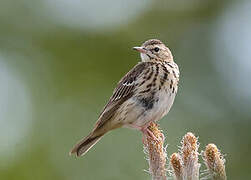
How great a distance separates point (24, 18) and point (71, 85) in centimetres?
248

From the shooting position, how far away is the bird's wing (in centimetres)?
841

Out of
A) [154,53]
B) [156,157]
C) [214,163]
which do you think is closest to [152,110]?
[154,53]

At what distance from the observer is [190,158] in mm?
5336

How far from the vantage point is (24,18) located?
51.4ft

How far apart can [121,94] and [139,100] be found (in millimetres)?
378

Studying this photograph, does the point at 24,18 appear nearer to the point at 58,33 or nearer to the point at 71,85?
the point at 58,33

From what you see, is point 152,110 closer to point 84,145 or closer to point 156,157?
point 84,145

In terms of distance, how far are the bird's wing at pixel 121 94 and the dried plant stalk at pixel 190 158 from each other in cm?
301

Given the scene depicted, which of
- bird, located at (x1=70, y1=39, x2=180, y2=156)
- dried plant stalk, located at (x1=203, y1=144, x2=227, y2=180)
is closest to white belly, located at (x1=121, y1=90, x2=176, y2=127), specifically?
bird, located at (x1=70, y1=39, x2=180, y2=156)

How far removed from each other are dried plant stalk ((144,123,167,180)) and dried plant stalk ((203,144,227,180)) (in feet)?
1.46

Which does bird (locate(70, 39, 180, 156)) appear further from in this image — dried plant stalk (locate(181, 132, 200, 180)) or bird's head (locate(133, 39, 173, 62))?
dried plant stalk (locate(181, 132, 200, 180))

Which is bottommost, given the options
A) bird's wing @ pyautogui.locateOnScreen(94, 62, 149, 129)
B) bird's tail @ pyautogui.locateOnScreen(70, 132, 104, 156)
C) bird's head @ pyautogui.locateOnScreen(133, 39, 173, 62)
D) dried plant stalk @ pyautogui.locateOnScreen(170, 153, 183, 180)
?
dried plant stalk @ pyautogui.locateOnScreen(170, 153, 183, 180)

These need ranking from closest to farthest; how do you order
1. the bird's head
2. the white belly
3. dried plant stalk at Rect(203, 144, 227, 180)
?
dried plant stalk at Rect(203, 144, 227, 180) → the white belly → the bird's head

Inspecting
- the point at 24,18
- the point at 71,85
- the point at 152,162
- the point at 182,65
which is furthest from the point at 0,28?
the point at 152,162
